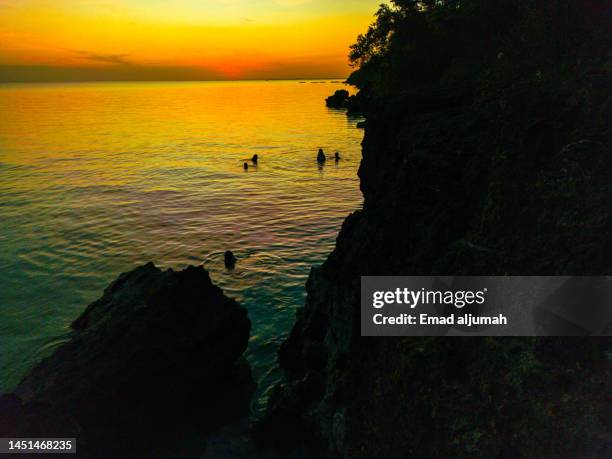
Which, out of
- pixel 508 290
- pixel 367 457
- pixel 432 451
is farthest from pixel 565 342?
pixel 367 457

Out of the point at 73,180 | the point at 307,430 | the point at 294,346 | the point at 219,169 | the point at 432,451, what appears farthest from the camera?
the point at 219,169

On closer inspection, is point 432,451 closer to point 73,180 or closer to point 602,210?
point 602,210

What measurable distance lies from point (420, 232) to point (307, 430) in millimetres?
5712

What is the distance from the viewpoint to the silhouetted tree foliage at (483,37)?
7.15 meters

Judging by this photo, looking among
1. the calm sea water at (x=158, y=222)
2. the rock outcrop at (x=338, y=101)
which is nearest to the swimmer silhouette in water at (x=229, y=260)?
the calm sea water at (x=158, y=222)

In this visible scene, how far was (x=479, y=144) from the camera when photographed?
7.69 m

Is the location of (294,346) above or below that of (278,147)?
below

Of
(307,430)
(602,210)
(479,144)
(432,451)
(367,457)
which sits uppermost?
(479,144)

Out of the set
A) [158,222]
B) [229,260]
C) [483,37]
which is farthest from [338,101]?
[483,37]

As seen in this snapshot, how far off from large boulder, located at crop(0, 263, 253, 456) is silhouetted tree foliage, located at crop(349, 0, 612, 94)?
415 inches

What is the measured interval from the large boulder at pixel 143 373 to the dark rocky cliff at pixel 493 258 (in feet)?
14.3

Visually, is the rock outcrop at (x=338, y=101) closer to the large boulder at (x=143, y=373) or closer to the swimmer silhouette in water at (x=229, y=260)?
the swimmer silhouette in water at (x=229, y=260)

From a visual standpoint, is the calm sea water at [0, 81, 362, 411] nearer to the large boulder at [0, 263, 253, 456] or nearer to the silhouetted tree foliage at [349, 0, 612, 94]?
the large boulder at [0, 263, 253, 456]

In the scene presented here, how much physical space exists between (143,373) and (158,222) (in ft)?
67.0
